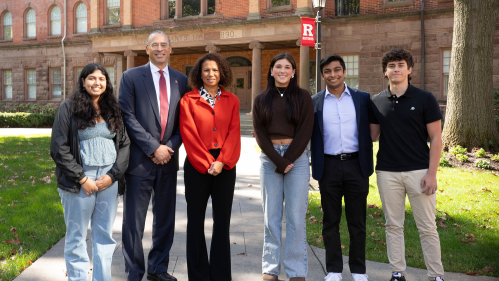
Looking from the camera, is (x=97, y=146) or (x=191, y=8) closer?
(x=97, y=146)

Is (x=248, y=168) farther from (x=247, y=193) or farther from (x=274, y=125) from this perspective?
(x=274, y=125)

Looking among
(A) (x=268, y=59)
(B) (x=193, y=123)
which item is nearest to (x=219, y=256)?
(B) (x=193, y=123)

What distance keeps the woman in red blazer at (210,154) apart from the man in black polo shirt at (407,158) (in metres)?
1.45

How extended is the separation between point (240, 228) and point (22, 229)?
Result: 2900 mm

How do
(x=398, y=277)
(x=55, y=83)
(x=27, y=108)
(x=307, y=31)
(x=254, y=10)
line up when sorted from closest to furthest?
(x=398, y=277) < (x=307, y=31) < (x=254, y=10) < (x=27, y=108) < (x=55, y=83)

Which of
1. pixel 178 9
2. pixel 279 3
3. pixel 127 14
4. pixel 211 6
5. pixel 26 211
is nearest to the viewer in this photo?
pixel 26 211

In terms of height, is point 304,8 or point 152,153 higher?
point 304,8

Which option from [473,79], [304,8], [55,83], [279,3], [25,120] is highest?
[279,3]

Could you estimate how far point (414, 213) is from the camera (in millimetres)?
3891

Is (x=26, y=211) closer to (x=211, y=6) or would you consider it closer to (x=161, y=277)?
(x=161, y=277)

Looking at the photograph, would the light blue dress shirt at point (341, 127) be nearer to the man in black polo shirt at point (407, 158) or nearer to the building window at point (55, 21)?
the man in black polo shirt at point (407, 158)

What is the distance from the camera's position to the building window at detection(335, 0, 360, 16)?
1959 centimetres

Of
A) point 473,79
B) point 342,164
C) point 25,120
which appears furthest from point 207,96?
point 25,120

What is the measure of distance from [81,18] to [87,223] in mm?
26883
